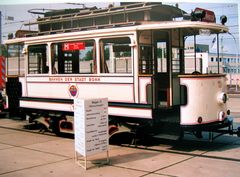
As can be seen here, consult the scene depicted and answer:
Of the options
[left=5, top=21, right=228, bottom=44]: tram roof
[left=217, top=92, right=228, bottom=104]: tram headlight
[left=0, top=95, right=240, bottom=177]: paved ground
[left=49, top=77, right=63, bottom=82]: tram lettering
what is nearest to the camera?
[left=0, top=95, right=240, bottom=177]: paved ground

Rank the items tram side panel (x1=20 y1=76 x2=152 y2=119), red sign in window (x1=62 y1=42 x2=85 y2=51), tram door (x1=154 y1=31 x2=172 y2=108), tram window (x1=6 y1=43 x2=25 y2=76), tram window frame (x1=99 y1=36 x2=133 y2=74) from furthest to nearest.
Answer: tram window (x1=6 y1=43 x2=25 y2=76) → red sign in window (x1=62 y1=42 x2=85 y2=51) → tram door (x1=154 y1=31 x2=172 y2=108) → tram window frame (x1=99 y1=36 x2=133 y2=74) → tram side panel (x1=20 y1=76 x2=152 y2=119)

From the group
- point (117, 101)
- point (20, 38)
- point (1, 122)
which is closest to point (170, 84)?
point (117, 101)

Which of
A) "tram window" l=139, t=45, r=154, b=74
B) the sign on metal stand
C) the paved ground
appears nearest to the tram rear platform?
the paved ground

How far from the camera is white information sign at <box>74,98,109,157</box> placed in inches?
284

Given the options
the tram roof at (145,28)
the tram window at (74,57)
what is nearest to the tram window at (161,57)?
the tram roof at (145,28)

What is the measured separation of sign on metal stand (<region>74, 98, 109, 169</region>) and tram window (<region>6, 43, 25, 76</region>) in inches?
195

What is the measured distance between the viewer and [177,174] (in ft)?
22.2

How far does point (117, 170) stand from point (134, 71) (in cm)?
260

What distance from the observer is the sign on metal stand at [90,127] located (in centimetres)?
721

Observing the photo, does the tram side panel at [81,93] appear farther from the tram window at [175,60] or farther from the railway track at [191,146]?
the tram window at [175,60]

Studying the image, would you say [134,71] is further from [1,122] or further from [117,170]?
[1,122]

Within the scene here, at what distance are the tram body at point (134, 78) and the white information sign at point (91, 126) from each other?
1.40 metres

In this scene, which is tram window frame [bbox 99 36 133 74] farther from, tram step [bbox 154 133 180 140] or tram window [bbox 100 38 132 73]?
tram step [bbox 154 133 180 140]

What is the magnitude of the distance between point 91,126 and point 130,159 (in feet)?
3.96
